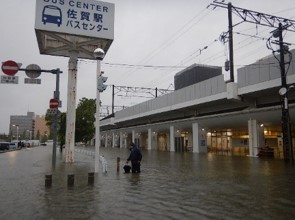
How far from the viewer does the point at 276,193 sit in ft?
32.2

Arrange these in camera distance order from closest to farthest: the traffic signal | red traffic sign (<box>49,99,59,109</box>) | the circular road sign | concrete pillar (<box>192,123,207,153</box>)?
the traffic signal, the circular road sign, red traffic sign (<box>49,99,59,109</box>), concrete pillar (<box>192,123,207,153</box>)

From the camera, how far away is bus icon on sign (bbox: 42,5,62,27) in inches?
821

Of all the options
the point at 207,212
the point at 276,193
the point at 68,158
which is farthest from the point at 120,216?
the point at 68,158

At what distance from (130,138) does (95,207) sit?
209 ft

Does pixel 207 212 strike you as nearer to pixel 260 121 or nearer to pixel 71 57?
pixel 71 57

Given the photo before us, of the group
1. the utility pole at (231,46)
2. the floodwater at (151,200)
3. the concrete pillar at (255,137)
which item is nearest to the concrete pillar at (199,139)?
the concrete pillar at (255,137)

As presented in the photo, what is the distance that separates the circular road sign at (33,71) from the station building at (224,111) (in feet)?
55.4

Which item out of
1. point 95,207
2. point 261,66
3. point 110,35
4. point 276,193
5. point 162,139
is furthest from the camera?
point 162,139

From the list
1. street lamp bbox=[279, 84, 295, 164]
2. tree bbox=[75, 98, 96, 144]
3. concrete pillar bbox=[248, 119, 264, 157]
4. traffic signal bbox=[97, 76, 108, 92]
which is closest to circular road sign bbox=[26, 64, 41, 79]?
traffic signal bbox=[97, 76, 108, 92]

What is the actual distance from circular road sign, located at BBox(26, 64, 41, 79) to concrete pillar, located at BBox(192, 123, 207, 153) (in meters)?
23.1

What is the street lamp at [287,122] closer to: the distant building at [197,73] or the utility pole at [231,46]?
the utility pole at [231,46]

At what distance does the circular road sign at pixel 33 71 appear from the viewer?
19469 millimetres

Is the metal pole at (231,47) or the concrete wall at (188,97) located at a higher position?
the metal pole at (231,47)

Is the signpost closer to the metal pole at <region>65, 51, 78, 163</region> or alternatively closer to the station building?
the metal pole at <region>65, 51, 78, 163</region>
